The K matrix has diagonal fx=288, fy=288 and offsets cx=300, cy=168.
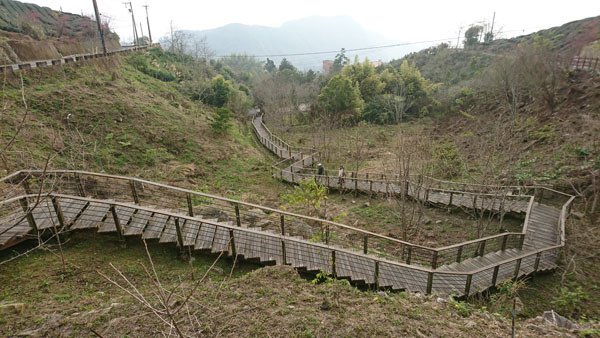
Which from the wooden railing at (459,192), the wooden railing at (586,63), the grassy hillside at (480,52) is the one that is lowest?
the wooden railing at (459,192)

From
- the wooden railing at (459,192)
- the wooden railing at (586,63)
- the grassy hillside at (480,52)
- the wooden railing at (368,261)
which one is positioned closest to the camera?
the wooden railing at (368,261)

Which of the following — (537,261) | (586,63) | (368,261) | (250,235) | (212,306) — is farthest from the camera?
(586,63)

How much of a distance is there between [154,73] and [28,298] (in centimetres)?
2741

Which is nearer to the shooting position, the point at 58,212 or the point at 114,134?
the point at 58,212

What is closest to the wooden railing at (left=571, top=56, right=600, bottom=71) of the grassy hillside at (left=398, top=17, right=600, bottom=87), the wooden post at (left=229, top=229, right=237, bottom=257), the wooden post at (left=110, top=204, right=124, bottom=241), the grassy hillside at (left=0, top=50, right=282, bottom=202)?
the grassy hillside at (left=398, top=17, right=600, bottom=87)

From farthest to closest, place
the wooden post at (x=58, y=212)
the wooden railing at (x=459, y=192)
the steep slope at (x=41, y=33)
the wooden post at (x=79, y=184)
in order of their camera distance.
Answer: the steep slope at (x=41, y=33) < the wooden railing at (x=459, y=192) < the wooden post at (x=79, y=184) < the wooden post at (x=58, y=212)

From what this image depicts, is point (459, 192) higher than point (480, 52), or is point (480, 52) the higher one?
point (480, 52)

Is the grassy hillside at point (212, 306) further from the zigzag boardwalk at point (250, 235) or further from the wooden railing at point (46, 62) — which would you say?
the wooden railing at point (46, 62)

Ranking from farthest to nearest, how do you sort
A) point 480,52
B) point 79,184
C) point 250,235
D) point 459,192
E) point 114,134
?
point 480,52 → point 114,134 → point 459,192 → point 250,235 → point 79,184

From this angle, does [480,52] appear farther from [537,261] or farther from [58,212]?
[58,212]

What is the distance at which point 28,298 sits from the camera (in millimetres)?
4250

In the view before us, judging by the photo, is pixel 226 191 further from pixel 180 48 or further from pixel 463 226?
pixel 180 48

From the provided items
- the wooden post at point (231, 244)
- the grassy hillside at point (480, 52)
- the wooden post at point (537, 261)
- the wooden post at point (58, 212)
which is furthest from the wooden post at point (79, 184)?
the grassy hillside at point (480, 52)

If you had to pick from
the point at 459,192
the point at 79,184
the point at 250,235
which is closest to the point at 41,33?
the point at 79,184
